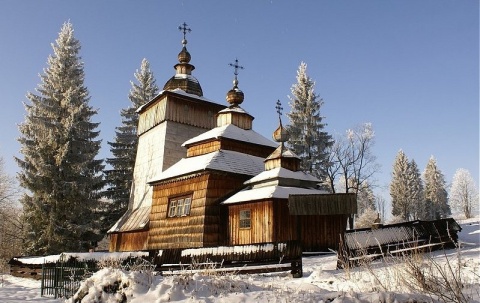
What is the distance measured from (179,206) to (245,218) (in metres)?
4.99

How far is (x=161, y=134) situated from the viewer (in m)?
29.8

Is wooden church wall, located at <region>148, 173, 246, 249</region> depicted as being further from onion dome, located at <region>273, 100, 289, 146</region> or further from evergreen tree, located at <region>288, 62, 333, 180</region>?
evergreen tree, located at <region>288, 62, 333, 180</region>

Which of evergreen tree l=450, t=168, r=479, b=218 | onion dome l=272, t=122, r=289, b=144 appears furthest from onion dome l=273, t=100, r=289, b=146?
evergreen tree l=450, t=168, r=479, b=218

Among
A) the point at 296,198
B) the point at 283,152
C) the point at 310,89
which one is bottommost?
the point at 296,198

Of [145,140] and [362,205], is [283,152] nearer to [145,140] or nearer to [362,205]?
[145,140]

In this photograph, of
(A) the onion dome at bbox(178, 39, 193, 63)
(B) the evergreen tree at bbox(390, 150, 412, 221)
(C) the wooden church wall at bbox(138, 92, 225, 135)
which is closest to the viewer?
(C) the wooden church wall at bbox(138, 92, 225, 135)

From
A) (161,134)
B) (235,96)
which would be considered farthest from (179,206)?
(235,96)

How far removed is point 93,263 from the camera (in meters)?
16.7

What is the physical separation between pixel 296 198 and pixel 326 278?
4.72m

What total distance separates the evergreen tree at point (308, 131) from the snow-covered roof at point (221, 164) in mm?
12618

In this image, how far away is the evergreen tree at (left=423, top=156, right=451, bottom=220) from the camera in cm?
6538

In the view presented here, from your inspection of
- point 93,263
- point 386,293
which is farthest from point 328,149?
point 386,293

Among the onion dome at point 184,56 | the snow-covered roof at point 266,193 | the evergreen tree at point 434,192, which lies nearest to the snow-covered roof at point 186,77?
the onion dome at point 184,56

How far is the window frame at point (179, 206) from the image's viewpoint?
22.8 meters
